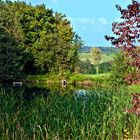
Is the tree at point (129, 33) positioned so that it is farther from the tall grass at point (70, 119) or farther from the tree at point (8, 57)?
the tree at point (8, 57)

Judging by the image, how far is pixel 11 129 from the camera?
11266mm

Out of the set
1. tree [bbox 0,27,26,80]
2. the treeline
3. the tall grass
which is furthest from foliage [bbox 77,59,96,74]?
the tall grass

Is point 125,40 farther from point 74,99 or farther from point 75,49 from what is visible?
point 75,49

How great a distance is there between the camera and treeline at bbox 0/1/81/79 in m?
69.4

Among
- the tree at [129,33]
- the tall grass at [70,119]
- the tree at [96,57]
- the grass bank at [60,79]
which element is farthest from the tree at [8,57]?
the tree at [129,33]

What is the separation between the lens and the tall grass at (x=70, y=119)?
434 inches

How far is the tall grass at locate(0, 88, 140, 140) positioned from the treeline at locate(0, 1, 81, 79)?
174 ft

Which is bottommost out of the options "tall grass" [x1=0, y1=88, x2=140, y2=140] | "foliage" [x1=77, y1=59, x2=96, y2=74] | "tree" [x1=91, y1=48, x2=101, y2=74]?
"tall grass" [x1=0, y1=88, x2=140, y2=140]

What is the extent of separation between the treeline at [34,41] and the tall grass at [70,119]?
53026 millimetres

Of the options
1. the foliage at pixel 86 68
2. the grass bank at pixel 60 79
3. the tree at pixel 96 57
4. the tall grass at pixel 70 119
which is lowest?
the tall grass at pixel 70 119

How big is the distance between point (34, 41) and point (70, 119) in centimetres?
6626

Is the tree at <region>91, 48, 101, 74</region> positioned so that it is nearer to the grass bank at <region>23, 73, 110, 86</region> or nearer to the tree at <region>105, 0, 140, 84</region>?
the grass bank at <region>23, 73, 110, 86</region>

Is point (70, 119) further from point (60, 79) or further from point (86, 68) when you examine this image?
point (86, 68)

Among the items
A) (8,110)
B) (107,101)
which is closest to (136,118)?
(107,101)
